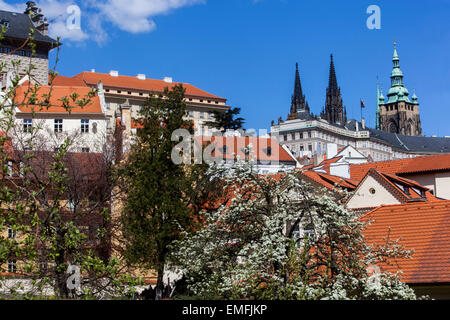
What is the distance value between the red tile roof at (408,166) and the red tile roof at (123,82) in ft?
179

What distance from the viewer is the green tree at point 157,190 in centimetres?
2906

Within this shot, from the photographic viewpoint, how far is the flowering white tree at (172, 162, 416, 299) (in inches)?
525

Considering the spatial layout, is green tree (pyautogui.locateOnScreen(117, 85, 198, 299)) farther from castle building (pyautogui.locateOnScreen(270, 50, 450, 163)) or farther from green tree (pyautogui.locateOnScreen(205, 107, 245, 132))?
castle building (pyautogui.locateOnScreen(270, 50, 450, 163))

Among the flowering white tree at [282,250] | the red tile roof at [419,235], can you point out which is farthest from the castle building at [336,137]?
the flowering white tree at [282,250]

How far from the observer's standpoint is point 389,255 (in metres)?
15.5

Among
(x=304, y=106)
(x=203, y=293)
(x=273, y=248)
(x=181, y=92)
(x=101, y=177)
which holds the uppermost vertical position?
(x=304, y=106)

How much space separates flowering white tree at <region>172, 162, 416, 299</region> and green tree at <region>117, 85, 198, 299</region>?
40.3 feet

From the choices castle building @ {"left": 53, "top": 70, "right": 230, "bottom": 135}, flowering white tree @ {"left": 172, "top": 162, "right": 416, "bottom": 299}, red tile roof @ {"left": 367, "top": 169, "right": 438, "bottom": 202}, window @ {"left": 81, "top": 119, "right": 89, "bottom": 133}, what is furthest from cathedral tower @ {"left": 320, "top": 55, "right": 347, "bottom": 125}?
flowering white tree @ {"left": 172, "top": 162, "right": 416, "bottom": 299}

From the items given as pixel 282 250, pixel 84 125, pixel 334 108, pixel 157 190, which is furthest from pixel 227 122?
pixel 334 108

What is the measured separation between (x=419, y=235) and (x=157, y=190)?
15134 mm

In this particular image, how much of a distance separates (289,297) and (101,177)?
28.9 metres

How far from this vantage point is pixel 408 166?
46500 mm
